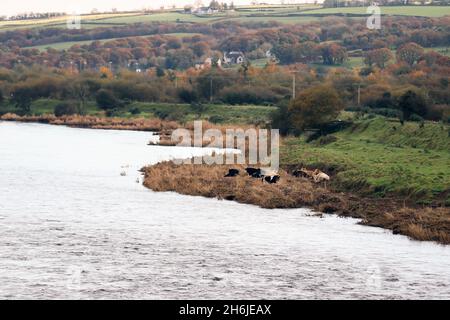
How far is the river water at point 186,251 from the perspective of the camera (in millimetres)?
31016

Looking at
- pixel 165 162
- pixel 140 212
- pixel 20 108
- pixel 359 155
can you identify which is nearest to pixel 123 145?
pixel 165 162

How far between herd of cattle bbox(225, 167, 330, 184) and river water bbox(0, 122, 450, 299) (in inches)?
149

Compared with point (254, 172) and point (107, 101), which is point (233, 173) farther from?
point (107, 101)

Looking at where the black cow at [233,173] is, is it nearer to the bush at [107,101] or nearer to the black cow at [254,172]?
the black cow at [254,172]

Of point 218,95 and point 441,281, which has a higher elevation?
point 441,281

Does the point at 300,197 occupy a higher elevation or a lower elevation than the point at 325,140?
higher

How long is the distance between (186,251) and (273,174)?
55.6 feet

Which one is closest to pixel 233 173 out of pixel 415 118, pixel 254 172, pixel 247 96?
pixel 254 172

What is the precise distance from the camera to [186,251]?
36.8 meters

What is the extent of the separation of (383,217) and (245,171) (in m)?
15.2

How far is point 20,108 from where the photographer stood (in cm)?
13688

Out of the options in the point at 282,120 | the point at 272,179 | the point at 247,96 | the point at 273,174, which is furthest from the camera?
the point at 247,96
